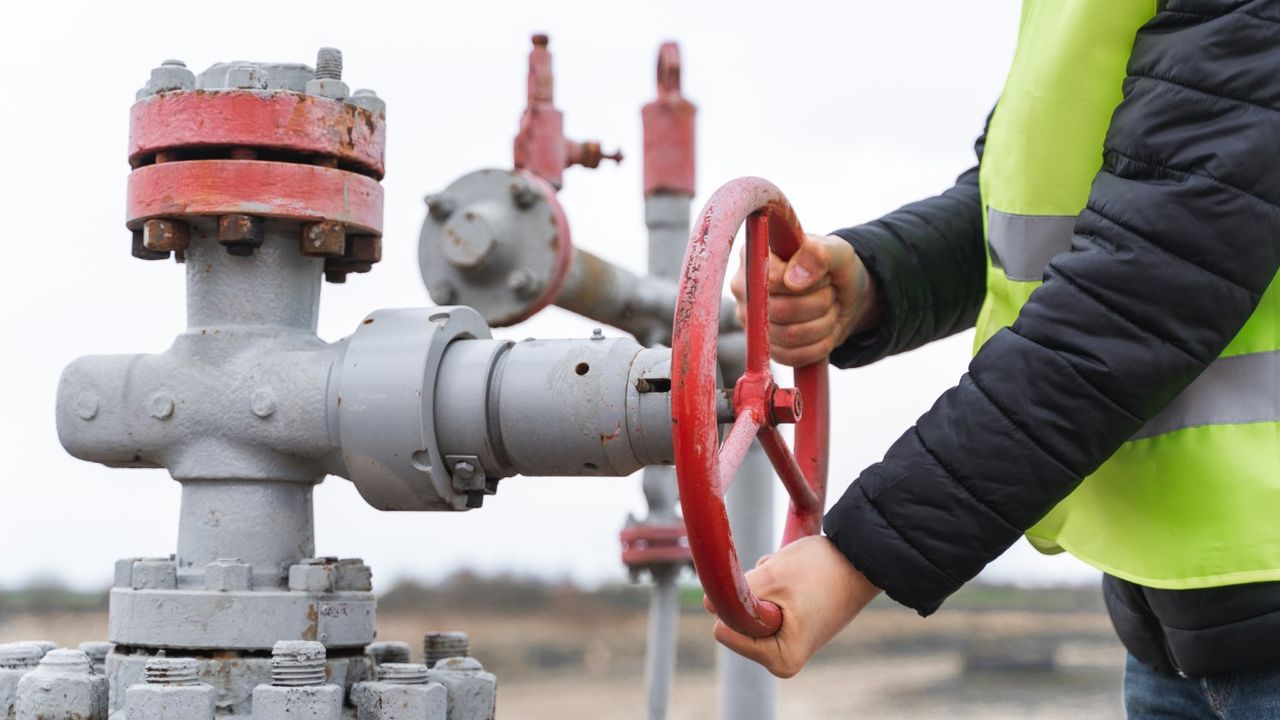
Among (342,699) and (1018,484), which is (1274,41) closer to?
(1018,484)

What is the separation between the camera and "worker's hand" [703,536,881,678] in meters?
0.91

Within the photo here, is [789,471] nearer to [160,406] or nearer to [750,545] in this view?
[160,406]

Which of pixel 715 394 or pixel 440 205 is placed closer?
pixel 715 394

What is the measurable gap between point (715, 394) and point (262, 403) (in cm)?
44

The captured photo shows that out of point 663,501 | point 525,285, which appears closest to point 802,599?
point 525,285

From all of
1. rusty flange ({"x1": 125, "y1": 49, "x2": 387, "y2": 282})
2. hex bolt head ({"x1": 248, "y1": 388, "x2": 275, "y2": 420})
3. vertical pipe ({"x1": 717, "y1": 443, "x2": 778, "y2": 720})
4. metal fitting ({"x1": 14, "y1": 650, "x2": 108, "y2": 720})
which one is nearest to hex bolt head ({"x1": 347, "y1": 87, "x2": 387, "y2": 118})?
rusty flange ({"x1": 125, "y1": 49, "x2": 387, "y2": 282})

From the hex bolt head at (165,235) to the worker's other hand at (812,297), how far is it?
1.45ft

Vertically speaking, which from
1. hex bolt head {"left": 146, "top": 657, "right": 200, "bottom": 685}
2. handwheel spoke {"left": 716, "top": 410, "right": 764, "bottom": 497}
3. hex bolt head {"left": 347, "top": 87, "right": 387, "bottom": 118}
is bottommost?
hex bolt head {"left": 146, "top": 657, "right": 200, "bottom": 685}

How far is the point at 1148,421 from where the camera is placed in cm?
97

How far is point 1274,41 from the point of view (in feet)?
2.88

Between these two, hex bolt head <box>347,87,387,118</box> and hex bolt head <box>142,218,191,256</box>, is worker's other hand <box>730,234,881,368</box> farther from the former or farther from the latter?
hex bolt head <box>142,218,191,256</box>

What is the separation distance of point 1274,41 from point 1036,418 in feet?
0.90

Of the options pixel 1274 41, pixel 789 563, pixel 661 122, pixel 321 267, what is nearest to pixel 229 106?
pixel 321 267

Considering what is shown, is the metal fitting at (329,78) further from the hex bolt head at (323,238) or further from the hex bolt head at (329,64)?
the hex bolt head at (323,238)
